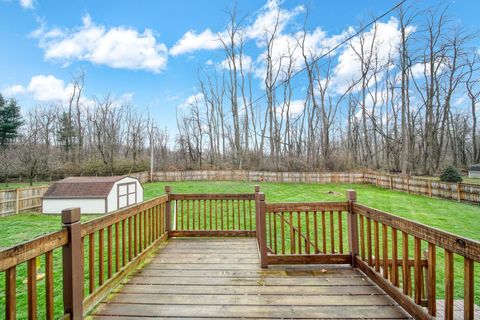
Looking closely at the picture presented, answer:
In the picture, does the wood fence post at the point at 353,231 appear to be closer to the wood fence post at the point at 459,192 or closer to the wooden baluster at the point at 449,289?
the wooden baluster at the point at 449,289

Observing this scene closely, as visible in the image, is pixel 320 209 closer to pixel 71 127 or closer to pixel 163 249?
pixel 163 249

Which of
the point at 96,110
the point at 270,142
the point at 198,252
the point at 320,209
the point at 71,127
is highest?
the point at 96,110

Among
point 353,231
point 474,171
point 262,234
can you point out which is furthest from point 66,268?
point 474,171

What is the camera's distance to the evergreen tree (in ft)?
83.4

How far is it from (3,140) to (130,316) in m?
32.6

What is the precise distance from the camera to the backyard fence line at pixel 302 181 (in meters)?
11.9

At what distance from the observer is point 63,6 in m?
12.4

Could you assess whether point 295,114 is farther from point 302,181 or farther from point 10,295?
point 10,295

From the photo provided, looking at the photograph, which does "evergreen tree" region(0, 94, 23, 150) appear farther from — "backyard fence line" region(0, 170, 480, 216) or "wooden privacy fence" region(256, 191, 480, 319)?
"wooden privacy fence" region(256, 191, 480, 319)

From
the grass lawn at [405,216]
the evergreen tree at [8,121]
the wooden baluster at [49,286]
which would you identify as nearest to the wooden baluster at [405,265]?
the grass lawn at [405,216]

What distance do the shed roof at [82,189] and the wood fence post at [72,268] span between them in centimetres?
1091

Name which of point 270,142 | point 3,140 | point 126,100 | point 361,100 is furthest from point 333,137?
point 3,140

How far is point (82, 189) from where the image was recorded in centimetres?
1233

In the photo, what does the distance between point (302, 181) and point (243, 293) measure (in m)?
18.8
